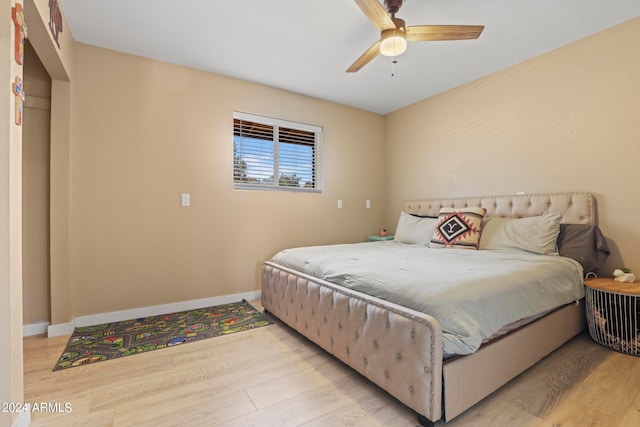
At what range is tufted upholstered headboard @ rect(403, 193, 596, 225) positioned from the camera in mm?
2504

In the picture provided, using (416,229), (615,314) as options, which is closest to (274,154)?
(416,229)

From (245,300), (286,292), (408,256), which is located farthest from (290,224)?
(408,256)

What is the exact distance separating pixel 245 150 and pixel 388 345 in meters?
2.70

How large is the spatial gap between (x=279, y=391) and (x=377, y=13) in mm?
2311

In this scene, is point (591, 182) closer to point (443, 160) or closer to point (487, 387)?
point (443, 160)

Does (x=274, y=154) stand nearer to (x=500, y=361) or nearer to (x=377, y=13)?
(x=377, y=13)

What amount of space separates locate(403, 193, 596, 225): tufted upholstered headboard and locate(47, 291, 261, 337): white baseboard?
267cm

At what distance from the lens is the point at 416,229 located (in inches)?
133

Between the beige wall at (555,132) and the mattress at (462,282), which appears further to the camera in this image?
the beige wall at (555,132)

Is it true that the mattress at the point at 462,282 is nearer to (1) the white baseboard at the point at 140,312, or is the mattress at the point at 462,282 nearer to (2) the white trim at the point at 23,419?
(1) the white baseboard at the point at 140,312

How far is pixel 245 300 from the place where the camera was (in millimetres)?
3318

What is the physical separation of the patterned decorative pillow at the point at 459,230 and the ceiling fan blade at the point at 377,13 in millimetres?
1882

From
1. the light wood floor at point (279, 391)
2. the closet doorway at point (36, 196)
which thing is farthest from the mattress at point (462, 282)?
the closet doorway at point (36, 196)

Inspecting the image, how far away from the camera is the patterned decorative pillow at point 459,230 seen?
2821mm
